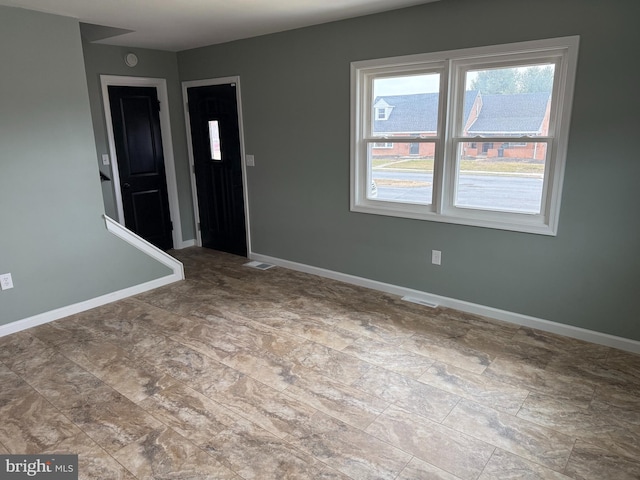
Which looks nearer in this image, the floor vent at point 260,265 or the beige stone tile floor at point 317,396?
the beige stone tile floor at point 317,396

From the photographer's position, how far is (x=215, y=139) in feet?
16.3

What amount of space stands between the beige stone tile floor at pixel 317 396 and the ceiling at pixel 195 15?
2.37 metres

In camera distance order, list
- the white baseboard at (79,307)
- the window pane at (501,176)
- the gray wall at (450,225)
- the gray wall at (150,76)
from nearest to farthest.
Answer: the gray wall at (450,225)
the window pane at (501,176)
the white baseboard at (79,307)
the gray wall at (150,76)

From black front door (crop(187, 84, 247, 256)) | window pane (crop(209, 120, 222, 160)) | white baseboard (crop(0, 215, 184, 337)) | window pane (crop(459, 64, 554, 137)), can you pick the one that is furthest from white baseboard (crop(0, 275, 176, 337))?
window pane (crop(459, 64, 554, 137))

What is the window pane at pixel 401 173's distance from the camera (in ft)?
11.5

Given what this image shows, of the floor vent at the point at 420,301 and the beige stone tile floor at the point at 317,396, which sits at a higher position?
the floor vent at the point at 420,301

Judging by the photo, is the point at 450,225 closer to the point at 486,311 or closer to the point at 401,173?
the point at 401,173

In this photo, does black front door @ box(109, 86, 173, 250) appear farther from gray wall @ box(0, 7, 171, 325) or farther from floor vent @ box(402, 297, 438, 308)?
floor vent @ box(402, 297, 438, 308)

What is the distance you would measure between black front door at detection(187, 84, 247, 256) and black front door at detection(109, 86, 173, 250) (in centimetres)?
43

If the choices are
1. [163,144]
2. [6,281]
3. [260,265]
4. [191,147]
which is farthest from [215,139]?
[6,281]

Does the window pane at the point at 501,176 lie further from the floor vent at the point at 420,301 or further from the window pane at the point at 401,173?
the floor vent at the point at 420,301

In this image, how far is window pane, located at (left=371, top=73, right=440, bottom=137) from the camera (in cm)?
338

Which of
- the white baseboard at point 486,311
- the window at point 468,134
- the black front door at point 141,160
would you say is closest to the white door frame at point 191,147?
the black front door at point 141,160

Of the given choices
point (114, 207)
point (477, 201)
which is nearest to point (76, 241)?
point (114, 207)
